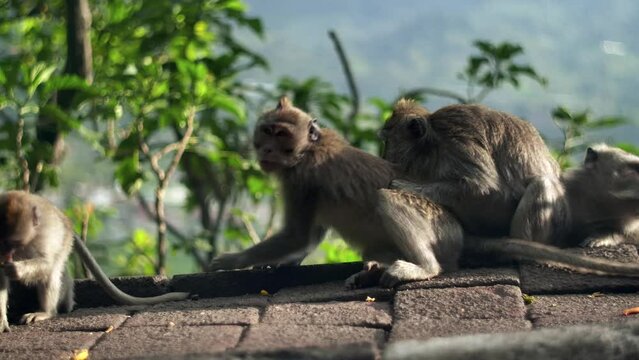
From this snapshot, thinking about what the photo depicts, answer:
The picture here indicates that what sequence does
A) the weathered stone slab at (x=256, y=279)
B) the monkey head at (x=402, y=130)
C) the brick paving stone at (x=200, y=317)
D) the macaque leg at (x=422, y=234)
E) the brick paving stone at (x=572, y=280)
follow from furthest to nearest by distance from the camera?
the monkey head at (x=402, y=130) < the weathered stone slab at (x=256, y=279) < the macaque leg at (x=422, y=234) < the brick paving stone at (x=572, y=280) < the brick paving stone at (x=200, y=317)

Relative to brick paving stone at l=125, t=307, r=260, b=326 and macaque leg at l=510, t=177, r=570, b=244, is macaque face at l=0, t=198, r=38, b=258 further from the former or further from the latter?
macaque leg at l=510, t=177, r=570, b=244

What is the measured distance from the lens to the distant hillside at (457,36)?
18391mm

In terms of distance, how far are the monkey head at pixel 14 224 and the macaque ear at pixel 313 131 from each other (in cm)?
180

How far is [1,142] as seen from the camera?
25.0 feet

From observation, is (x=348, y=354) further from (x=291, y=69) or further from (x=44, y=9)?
(x=291, y=69)

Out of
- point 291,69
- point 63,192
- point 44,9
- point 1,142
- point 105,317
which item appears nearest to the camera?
point 105,317

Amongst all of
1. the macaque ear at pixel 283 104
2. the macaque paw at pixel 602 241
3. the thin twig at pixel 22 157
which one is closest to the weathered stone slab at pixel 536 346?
the macaque paw at pixel 602 241

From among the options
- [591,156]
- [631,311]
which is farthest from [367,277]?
[591,156]

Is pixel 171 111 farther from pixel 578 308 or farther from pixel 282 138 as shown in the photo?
pixel 578 308

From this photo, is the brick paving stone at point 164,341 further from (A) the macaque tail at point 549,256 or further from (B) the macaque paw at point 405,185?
(A) the macaque tail at point 549,256

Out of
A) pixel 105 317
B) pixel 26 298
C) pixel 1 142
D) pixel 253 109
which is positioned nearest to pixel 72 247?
pixel 26 298

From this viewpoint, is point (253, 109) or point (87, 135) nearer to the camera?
point (87, 135)

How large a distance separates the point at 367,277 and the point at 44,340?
70.2 inches

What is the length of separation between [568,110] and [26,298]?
4918 mm
